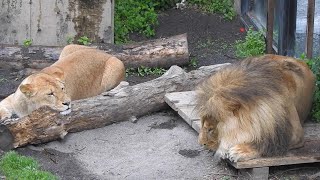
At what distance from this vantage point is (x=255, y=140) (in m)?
6.59

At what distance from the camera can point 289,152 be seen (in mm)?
6926

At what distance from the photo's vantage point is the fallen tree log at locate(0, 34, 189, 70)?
1009 cm

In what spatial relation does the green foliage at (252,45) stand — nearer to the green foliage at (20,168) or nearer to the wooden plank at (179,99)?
the wooden plank at (179,99)

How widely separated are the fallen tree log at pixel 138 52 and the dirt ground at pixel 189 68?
204 millimetres

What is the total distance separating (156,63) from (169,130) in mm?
2134

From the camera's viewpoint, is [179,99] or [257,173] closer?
[257,173]

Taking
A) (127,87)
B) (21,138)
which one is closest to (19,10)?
(127,87)

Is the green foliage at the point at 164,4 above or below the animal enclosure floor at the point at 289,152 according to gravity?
above

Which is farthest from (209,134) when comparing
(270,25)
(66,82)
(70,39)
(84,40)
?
(70,39)

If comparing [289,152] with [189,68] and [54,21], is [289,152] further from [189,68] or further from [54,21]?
[54,21]

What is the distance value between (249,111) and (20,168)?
82.4 inches

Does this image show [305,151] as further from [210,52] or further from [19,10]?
[19,10]

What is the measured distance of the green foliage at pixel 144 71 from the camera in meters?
10.2

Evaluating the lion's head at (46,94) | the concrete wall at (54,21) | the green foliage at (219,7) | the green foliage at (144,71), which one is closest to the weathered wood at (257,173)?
the lion's head at (46,94)
